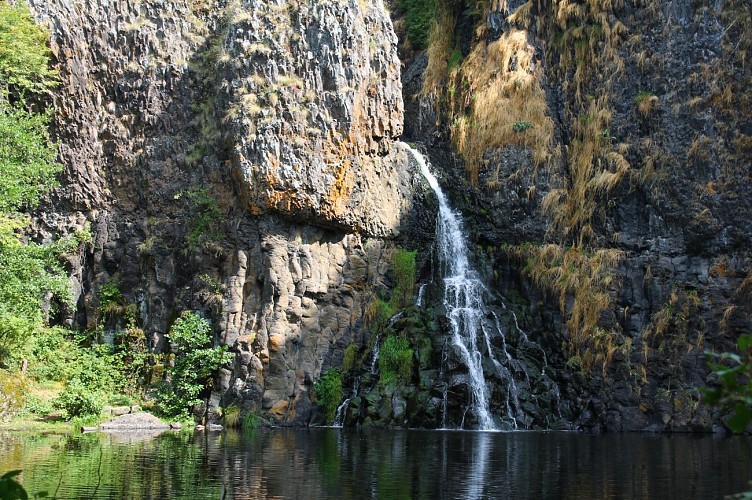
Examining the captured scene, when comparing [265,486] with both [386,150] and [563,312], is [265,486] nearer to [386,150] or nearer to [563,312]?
[563,312]

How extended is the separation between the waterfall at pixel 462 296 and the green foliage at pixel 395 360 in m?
1.74

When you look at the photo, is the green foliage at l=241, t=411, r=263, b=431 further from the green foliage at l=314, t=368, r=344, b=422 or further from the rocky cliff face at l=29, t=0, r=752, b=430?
the green foliage at l=314, t=368, r=344, b=422

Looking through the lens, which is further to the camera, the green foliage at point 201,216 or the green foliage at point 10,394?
the green foliage at point 201,216

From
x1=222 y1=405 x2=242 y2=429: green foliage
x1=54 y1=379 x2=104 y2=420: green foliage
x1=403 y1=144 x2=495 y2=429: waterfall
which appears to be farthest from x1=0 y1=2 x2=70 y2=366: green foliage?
x1=403 y1=144 x2=495 y2=429: waterfall

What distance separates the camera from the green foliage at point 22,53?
28188mm

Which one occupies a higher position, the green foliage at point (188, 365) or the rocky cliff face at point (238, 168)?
the rocky cliff face at point (238, 168)

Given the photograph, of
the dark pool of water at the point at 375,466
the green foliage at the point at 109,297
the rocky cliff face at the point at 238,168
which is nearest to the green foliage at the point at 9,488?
the dark pool of water at the point at 375,466

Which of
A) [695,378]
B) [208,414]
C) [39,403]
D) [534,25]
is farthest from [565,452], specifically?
[534,25]

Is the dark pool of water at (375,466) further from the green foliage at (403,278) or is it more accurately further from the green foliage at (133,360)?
the green foliage at (403,278)

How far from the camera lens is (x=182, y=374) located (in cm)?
2598

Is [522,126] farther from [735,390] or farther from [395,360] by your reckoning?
[735,390]

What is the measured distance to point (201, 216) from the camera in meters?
29.3

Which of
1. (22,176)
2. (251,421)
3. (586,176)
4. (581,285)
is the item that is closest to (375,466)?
(251,421)

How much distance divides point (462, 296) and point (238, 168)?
9473 millimetres
